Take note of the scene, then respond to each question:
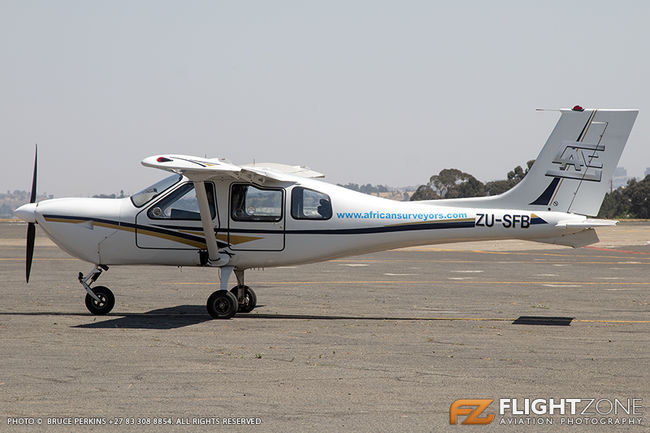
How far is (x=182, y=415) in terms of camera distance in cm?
716

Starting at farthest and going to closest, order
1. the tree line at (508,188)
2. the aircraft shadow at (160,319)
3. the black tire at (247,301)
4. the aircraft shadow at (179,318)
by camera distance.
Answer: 1. the tree line at (508,188)
2. the black tire at (247,301)
3. the aircraft shadow at (179,318)
4. the aircraft shadow at (160,319)

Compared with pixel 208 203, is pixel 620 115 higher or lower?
higher

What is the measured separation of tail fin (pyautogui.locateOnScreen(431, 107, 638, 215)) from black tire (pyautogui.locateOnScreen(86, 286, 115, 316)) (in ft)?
22.7

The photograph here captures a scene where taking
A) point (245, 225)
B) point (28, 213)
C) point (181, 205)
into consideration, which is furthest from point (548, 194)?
point (28, 213)

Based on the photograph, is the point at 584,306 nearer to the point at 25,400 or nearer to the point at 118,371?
the point at 118,371

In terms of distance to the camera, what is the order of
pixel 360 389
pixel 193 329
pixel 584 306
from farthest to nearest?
pixel 584 306
pixel 193 329
pixel 360 389

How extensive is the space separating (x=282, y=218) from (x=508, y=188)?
316 feet

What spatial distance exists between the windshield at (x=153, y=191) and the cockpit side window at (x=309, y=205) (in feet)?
7.48

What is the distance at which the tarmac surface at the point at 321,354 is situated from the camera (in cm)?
728

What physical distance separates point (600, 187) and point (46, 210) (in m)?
10.3

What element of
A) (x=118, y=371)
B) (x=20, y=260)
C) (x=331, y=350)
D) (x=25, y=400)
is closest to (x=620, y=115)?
(x=331, y=350)

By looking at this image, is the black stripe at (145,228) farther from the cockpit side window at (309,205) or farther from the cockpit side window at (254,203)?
the cockpit side window at (309,205)

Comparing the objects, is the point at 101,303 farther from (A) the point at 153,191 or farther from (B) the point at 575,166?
(B) the point at 575,166

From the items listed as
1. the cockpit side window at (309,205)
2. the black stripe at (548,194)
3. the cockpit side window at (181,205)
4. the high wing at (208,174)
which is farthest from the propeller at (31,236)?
the black stripe at (548,194)
